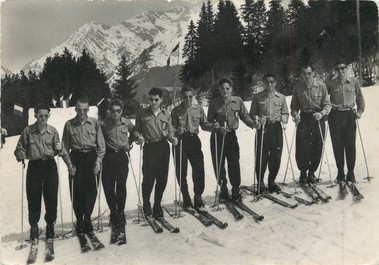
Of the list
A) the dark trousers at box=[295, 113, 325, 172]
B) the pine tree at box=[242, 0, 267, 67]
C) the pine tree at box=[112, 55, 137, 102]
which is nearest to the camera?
the dark trousers at box=[295, 113, 325, 172]

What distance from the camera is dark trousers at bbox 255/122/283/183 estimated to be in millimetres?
6109

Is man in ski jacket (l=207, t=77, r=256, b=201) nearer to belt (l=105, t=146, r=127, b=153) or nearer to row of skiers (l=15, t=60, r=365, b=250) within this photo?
row of skiers (l=15, t=60, r=365, b=250)

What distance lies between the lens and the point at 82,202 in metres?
5.30

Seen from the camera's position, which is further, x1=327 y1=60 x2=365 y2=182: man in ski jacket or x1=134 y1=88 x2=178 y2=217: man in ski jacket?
x1=327 y1=60 x2=365 y2=182: man in ski jacket

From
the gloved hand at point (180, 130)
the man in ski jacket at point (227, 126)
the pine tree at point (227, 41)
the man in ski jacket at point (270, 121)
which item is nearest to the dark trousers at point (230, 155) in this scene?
the man in ski jacket at point (227, 126)

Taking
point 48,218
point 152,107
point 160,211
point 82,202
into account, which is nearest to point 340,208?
point 160,211

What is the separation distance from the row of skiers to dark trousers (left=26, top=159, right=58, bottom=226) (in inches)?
0.5

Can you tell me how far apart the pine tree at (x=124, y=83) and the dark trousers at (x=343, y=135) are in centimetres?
344

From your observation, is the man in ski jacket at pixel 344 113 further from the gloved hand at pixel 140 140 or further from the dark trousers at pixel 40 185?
the dark trousers at pixel 40 185

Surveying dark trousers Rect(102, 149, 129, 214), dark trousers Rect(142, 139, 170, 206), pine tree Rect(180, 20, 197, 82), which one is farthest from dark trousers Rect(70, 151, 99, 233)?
pine tree Rect(180, 20, 197, 82)

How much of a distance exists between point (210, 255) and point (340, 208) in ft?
6.74

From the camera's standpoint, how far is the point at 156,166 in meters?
5.62

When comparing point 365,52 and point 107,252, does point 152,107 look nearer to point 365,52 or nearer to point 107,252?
point 107,252

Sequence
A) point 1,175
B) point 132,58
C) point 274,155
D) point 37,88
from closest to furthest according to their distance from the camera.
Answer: point 1,175 < point 274,155 < point 37,88 < point 132,58
